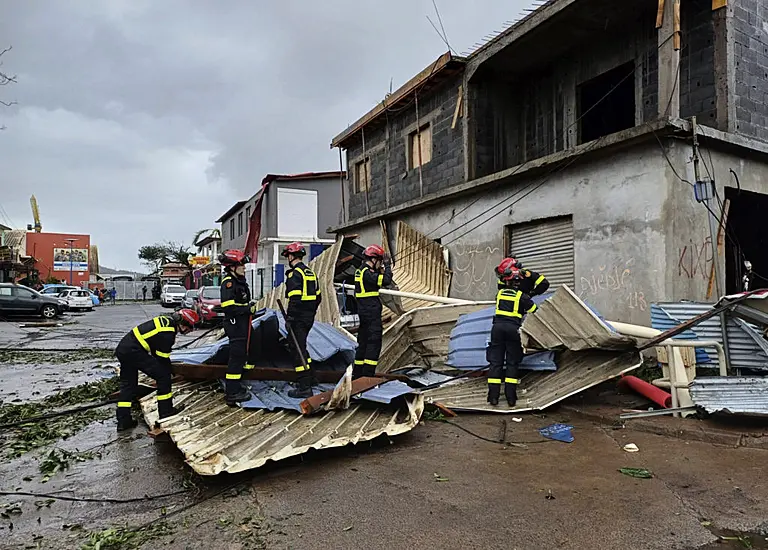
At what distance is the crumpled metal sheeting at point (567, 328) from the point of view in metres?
5.51

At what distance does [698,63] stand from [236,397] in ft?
27.9

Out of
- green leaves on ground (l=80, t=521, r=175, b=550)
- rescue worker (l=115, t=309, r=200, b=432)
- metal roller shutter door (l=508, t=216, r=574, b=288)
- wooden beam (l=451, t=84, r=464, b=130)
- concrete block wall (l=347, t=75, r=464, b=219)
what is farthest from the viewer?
concrete block wall (l=347, t=75, r=464, b=219)

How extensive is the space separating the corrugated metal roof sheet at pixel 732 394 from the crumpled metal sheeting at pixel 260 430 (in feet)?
8.80

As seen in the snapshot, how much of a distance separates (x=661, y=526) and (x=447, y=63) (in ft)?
35.3

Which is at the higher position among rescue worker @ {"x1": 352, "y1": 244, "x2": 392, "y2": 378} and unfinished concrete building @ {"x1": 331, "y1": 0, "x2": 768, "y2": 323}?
unfinished concrete building @ {"x1": 331, "y1": 0, "x2": 768, "y2": 323}

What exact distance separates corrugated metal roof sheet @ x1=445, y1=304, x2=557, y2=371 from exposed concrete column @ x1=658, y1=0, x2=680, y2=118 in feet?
11.4

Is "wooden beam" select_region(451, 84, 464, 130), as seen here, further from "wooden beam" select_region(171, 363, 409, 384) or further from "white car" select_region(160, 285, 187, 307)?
"white car" select_region(160, 285, 187, 307)

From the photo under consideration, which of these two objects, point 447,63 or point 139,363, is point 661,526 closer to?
point 139,363

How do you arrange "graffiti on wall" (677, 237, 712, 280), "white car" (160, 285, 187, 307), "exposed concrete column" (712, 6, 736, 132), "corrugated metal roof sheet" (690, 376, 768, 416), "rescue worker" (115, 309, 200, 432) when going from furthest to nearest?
"white car" (160, 285, 187, 307) < "exposed concrete column" (712, 6, 736, 132) < "graffiti on wall" (677, 237, 712, 280) < "rescue worker" (115, 309, 200, 432) < "corrugated metal roof sheet" (690, 376, 768, 416)

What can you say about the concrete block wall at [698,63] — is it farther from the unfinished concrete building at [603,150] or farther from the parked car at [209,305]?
the parked car at [209,305]

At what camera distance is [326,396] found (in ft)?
16.0

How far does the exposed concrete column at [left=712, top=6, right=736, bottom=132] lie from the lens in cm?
827

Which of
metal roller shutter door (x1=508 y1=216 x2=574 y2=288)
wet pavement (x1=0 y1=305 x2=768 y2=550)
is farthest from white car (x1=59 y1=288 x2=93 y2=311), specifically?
wet pavement (x1=0 y1=305 x2=768 y2=550)

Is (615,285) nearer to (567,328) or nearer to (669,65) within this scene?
(567,328)
